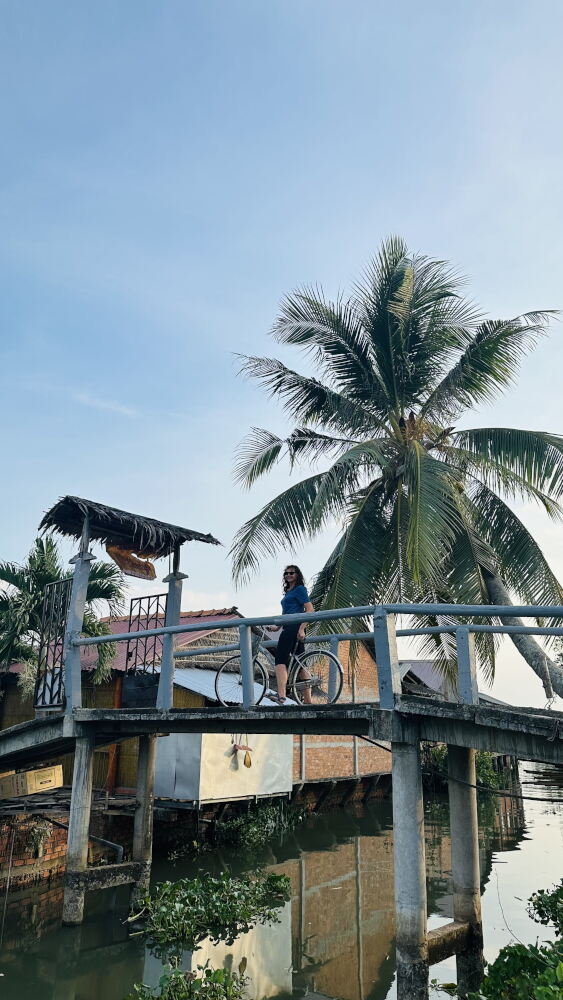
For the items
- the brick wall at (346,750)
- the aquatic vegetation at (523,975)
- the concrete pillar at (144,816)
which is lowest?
the aquatic vegetation at (523,975)

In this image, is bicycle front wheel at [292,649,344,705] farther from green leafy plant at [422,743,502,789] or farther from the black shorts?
green leafy plant at [422,743,502,789]

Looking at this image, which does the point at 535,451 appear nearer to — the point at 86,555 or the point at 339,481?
the point at 339,481

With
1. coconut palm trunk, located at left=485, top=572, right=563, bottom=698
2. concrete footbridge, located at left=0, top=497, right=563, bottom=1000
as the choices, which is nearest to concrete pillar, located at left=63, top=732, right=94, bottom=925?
concrete footbridge, located at left=0, top=497, right=563, bottom=1000

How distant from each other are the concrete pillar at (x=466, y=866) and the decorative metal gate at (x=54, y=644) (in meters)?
5.56

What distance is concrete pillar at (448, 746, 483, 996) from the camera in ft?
26.1

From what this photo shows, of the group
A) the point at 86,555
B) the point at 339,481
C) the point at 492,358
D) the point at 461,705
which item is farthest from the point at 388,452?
the point at 461,705

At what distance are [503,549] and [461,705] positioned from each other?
6.23 metres

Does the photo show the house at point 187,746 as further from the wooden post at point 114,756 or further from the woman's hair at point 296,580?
the woman's hair at point 296,580

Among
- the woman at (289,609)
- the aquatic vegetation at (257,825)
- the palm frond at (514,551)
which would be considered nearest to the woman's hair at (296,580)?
the woman at (289,609)

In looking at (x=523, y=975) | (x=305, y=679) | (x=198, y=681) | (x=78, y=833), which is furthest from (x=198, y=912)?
(x=198, y=681)

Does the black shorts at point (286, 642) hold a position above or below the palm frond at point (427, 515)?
below

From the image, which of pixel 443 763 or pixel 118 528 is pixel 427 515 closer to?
pixel 118 528

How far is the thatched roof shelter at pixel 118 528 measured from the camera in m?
10.4

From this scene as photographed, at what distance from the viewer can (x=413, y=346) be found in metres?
13.1
